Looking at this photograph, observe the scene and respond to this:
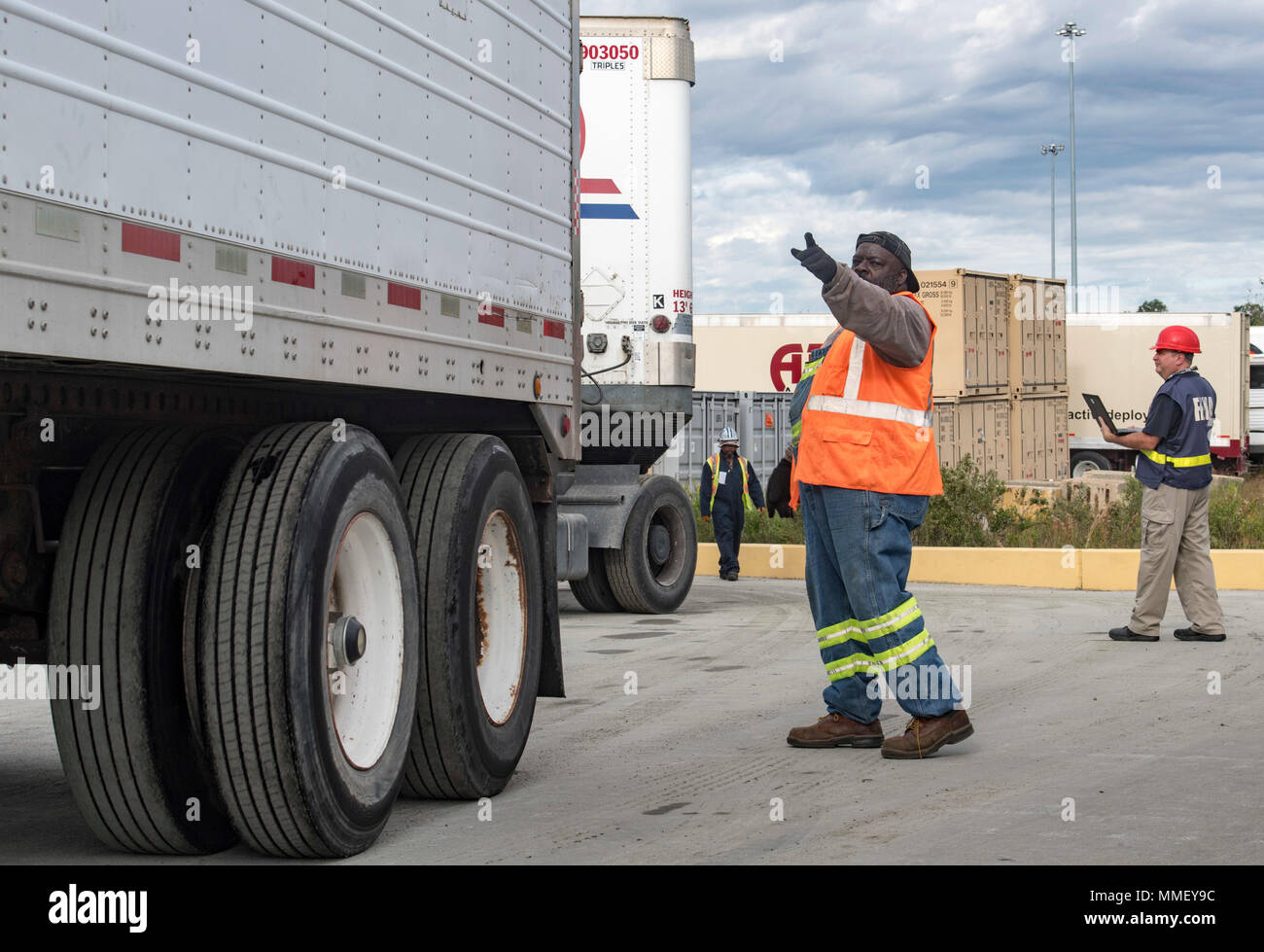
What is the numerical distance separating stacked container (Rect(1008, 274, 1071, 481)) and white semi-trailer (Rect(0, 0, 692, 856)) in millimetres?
20245

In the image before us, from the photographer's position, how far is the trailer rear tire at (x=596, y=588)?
41.7ft

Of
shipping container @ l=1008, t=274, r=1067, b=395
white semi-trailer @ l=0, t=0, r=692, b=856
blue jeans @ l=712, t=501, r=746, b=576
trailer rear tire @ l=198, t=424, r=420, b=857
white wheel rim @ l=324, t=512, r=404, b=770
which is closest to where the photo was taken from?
white semi-trailer @ l=0, t=0, r=692, b=856

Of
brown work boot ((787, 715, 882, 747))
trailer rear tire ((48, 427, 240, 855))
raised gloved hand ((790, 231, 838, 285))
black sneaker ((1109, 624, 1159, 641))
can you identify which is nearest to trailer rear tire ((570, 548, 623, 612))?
black sneaker ((1109, 624, 1159, 641))

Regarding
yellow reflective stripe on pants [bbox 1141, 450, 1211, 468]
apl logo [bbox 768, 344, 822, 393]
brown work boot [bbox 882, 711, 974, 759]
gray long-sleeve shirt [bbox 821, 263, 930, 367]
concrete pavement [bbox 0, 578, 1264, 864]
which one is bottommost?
concrete pavement [bbox 0, 578, 1264, 864]

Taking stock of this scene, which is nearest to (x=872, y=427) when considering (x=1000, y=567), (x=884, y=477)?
(x=884, y=477)

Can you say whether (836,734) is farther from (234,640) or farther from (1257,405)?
(1257,405)

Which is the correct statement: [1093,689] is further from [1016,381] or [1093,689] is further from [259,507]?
[1016,381]

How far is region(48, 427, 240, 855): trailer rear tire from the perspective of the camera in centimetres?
446

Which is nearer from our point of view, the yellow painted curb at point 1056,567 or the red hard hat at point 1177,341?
the red hard hat at point 1177,341

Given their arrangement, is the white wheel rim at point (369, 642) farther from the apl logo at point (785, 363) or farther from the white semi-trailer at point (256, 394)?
the apl logo at point (785, 363)

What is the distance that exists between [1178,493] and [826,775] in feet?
16.7

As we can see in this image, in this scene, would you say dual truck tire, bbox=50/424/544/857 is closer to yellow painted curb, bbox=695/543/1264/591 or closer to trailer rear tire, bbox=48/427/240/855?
trailer rear tire, bbox=48/427/240/855

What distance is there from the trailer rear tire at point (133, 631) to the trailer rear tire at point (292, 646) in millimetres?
134
